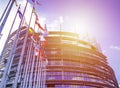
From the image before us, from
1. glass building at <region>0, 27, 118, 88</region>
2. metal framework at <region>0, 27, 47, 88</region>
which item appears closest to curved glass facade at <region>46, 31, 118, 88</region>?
glass building at <region>0, 27, 118, 88</region>

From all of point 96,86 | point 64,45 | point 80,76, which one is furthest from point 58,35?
point 96,86

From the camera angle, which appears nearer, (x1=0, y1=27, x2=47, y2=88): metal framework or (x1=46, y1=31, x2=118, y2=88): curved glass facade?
(x1=0, y1=27, x2=47, y2=88): metal framework

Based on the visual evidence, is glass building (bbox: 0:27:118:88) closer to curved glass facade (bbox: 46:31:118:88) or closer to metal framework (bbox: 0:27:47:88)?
curved glass facade (bbox: 46:31:118:88)

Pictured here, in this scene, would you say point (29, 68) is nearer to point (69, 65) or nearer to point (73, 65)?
point (69, 65)

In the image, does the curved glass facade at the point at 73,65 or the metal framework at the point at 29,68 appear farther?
Result: the curved glass facade at the point at 73,65

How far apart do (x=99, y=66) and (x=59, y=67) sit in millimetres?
19217

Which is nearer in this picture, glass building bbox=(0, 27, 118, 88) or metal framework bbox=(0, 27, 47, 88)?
metal framework bbox=(0, 27, 47, 88)

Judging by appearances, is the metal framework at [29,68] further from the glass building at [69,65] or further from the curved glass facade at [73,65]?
the curved glass facade at [73,65]

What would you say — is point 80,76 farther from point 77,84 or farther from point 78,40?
point 78,40

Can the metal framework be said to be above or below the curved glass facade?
below

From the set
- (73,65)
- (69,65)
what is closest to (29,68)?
(69,65)

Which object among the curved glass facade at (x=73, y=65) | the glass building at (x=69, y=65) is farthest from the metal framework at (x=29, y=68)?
the curved glass facade at (x=73, y=65)

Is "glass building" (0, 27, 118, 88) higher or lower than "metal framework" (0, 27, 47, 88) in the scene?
higher

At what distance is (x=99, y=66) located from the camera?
216 feet
